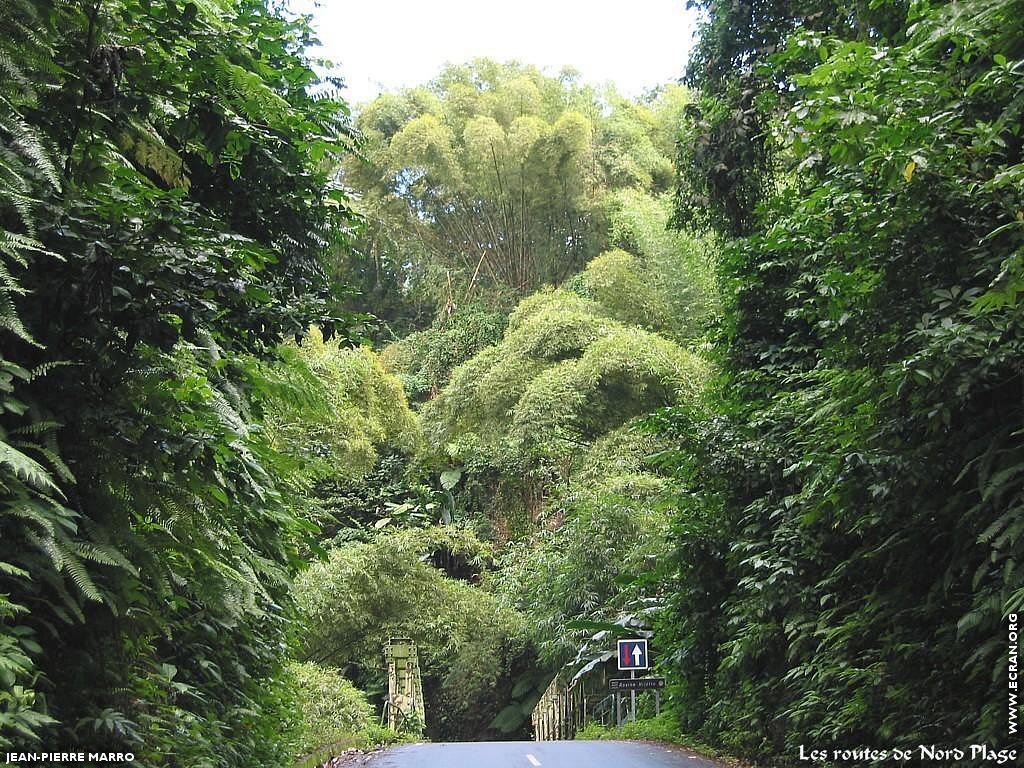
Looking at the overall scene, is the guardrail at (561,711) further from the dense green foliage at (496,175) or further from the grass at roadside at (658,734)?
the dense green foliage at (496,175)

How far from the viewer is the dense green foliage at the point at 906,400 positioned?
5.57 meters

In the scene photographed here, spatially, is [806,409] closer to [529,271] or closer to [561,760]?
[561,760]

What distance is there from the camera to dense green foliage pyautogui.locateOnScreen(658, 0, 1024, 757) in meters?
5.57

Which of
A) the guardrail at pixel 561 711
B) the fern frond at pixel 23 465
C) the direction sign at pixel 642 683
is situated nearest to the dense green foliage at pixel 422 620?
the guardrail at pixel 561 711

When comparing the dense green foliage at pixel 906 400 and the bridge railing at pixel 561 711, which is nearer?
the dense green foliage at pixel 906 400

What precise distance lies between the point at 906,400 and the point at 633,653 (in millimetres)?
9311

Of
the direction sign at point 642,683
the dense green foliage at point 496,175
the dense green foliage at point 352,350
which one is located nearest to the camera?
the dense green foliage at point 352,350

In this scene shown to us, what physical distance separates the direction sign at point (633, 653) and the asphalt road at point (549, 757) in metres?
1.17

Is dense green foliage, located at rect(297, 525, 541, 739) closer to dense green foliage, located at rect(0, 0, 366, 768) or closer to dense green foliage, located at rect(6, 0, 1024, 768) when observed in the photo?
dense green foliage, located at rect(6, 0, 1024, 768)

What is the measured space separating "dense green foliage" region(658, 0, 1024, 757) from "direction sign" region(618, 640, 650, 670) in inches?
188

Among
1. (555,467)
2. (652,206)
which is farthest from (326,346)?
(652,206)

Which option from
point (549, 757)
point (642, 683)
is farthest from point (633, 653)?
point (549, 757)

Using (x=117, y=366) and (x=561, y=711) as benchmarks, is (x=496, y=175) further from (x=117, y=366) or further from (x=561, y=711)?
(x=117, y=366)

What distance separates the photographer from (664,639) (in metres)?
12.9
